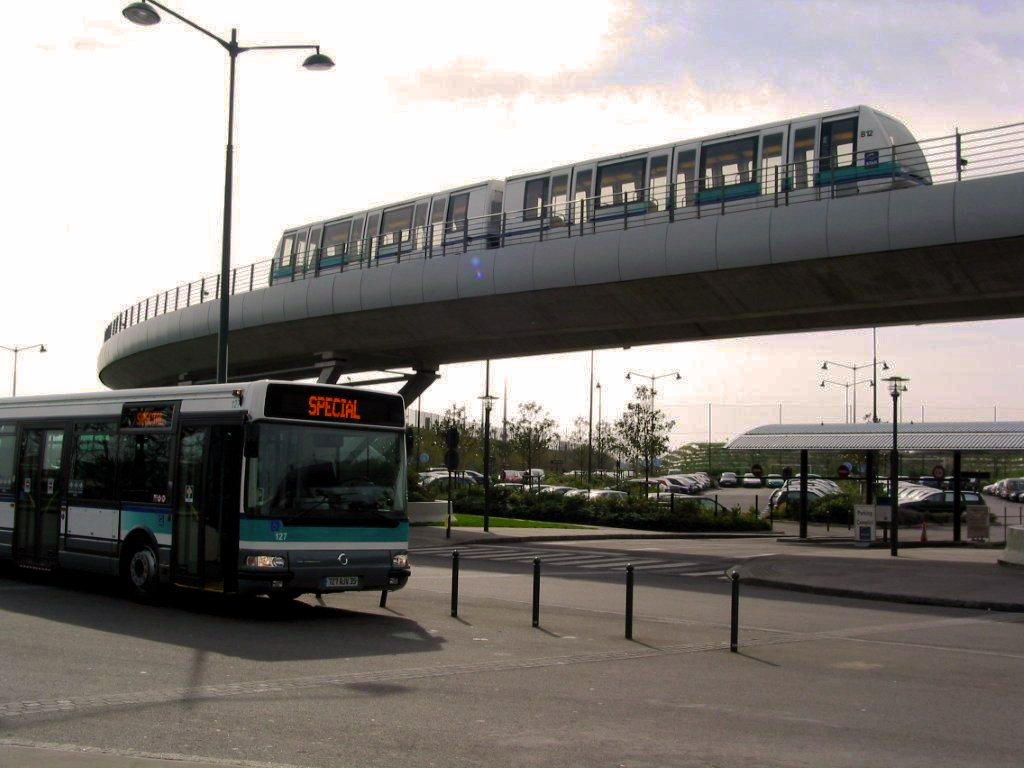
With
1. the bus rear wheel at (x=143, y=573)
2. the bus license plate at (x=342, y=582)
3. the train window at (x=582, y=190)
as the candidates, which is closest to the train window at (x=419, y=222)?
the train window at (x=582, y=190)

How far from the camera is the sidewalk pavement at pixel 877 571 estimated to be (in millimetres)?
19125

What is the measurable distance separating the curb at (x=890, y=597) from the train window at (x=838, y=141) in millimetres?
11334

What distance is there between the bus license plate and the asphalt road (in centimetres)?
48

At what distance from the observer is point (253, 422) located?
44.9 ft

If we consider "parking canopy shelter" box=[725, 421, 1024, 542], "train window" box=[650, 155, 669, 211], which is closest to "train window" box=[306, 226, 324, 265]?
"train window" box=[650, 155, 669, 211]

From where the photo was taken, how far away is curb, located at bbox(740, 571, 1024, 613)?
58.7ft

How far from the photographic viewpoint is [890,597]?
19125 mm

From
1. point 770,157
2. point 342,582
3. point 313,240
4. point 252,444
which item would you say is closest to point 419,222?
point 313,240

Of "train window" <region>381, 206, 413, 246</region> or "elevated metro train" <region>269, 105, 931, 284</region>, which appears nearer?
"elevated metro train" <region>269, 105, 931, 284</region>

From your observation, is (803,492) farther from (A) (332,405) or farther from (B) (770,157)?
(A) (332,405)

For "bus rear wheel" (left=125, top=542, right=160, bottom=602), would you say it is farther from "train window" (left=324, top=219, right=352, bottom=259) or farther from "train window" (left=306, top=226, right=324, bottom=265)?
"train window" (left=306, top=226, right=324, bottom=265)

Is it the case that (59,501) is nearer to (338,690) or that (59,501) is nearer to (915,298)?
(338,690)

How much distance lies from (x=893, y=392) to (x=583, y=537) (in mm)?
10710

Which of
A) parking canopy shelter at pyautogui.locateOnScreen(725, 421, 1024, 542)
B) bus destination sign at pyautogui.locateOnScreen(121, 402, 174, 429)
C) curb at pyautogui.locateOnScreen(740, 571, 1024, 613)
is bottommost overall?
curb at pyautogui.locateOnScreen(740, 571, 1024, 613)
